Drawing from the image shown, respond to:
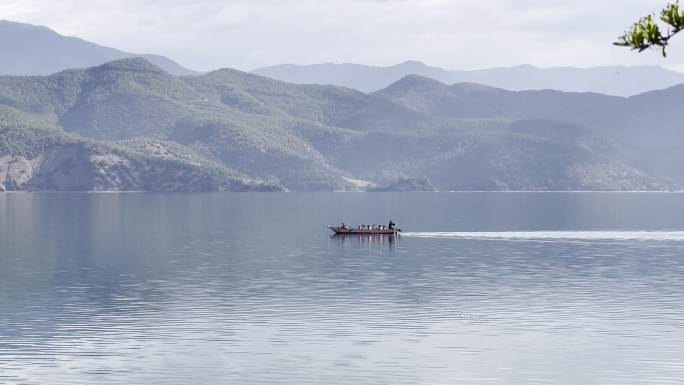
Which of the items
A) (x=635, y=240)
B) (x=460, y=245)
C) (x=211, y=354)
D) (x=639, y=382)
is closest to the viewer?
(x=639, y=382)

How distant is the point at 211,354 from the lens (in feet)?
242

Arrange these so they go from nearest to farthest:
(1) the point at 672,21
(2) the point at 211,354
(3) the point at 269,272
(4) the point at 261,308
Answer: (1) the point at 672,21, (2) the point at 211,354, (4) the point at 261,308, (3) the point at 269,272

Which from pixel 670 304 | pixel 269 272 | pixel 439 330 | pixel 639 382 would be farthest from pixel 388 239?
pixel 639 382

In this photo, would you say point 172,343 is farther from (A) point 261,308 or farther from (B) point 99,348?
(A) point 261,308

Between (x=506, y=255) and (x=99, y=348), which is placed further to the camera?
(x=506, y=255)

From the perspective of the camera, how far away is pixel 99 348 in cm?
7519

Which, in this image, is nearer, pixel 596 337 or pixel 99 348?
pixel 99 348

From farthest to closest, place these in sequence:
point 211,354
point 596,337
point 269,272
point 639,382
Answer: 1. point 269,272
2. point 596,337
3. point 211,354
4. point 639,382

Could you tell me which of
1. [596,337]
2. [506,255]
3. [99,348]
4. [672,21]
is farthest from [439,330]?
[506,255]

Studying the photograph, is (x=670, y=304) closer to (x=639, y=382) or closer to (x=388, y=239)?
(x=639, y=382)

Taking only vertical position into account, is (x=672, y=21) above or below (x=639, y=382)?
above

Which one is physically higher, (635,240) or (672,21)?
(672,21)

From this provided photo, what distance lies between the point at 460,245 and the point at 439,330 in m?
94.7

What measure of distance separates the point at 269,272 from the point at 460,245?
55.1 m
